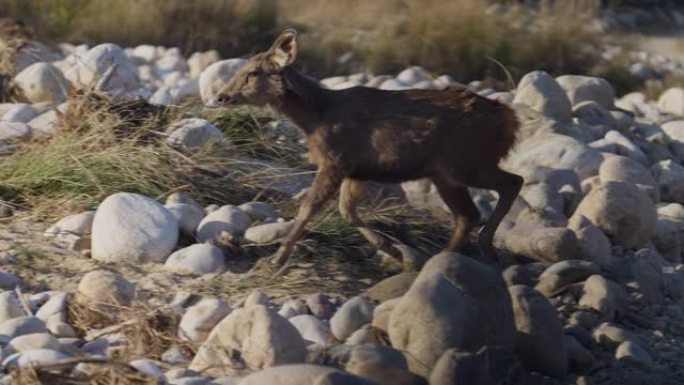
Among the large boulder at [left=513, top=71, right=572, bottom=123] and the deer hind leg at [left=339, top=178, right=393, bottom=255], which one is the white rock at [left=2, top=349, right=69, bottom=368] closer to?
the deer hind leg at [left=339, top=178, right=393, bottom=255]

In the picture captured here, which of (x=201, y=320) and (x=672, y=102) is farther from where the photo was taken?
(x=672, y=102)

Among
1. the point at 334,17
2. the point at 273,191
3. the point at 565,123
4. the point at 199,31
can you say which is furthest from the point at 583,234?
the point at 334,17

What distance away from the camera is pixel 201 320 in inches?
303

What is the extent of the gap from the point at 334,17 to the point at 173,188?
35.0 feet

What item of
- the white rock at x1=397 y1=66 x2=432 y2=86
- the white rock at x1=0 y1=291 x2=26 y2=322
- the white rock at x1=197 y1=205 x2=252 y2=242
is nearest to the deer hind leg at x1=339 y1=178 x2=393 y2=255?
the white rock at x1=197 y1=205 x2=252 y2=242

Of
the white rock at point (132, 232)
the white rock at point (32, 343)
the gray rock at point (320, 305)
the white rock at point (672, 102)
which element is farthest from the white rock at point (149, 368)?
the white rock at point (672, 102)

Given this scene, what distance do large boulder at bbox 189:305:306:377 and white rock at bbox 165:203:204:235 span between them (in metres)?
1.77

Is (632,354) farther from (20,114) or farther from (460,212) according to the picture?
(20,114)

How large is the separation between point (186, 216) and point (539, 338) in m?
2.43

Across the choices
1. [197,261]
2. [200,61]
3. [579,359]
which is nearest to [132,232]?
[197,261]

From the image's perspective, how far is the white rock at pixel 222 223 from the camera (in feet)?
29.3

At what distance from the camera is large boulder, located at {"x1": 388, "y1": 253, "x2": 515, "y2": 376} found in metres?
7.19

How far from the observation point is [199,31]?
17.5m

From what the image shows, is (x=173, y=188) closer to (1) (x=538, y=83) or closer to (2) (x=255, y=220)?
(2) (x=255, y=220)
